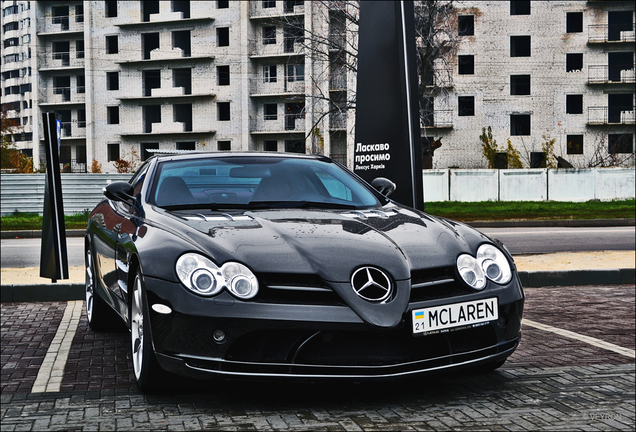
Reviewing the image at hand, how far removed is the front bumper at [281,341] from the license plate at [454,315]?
37 millimetres

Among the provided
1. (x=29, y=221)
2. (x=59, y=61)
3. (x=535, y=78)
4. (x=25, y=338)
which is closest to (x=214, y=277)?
(x=25, y=338)

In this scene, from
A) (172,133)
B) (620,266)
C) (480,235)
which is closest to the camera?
(480,235)

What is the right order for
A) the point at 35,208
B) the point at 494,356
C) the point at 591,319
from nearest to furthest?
1. the point at 494,356
2. the point at 591,319
3. the point at 35,208

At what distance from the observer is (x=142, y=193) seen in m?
5.09

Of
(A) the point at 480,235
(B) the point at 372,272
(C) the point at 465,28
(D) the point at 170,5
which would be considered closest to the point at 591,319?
(A) the point at 480,235

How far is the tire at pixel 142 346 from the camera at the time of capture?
3.94 metres

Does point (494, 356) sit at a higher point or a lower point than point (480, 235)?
lower

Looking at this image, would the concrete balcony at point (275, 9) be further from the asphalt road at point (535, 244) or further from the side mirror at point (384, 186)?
the side mirror at point (384, 186)

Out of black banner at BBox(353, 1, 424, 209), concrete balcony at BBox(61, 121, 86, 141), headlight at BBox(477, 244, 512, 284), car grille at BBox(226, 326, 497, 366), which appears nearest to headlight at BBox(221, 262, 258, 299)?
car grille at BBox(226, 326, 497, 366)

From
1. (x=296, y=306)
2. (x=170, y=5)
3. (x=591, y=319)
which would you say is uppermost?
(x=170, y=5)

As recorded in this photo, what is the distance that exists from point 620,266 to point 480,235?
653 centimetres

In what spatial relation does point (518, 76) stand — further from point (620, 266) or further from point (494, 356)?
point (494, 356)

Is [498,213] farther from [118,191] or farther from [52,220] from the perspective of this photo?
[118,191]

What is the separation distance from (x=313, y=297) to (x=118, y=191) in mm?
2154
